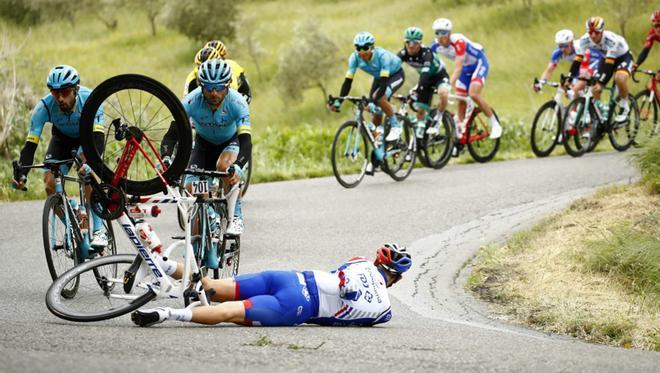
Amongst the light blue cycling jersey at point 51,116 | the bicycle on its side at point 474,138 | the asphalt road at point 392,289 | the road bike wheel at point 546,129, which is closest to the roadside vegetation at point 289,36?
the road bike wheel at point 546,129

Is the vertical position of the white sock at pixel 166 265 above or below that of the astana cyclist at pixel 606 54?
below

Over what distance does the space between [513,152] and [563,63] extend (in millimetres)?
35396

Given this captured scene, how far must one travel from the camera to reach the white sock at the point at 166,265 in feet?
25.0

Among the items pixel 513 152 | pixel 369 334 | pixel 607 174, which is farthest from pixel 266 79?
pixel 369 334

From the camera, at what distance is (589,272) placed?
10.6 metres

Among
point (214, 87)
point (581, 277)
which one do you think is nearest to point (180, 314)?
point (214, 87)

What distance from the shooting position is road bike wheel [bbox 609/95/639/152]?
2067cm

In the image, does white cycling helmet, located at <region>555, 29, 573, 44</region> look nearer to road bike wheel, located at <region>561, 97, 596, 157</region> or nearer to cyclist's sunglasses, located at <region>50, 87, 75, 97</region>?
road bike wheel, located at <region>561, 97, 596, 157</region>

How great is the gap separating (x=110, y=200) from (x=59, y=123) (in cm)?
258

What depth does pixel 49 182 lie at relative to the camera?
31.3ft

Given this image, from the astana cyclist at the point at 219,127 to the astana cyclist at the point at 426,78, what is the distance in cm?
836

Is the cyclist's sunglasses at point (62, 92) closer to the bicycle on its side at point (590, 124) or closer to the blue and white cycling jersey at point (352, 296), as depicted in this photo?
the blue and white cycling jersey at point (352, 296)

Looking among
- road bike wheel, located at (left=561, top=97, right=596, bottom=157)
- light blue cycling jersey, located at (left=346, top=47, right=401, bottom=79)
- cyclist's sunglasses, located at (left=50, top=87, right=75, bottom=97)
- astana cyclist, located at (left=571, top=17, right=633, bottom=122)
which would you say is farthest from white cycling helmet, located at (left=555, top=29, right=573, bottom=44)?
cyclist's sunglasses, located at (left=50, top=87, right=75, bottom=97)

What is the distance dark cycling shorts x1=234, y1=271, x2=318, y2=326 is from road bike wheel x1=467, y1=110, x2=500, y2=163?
1217 centimetres
